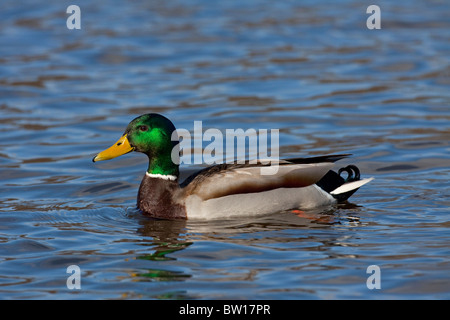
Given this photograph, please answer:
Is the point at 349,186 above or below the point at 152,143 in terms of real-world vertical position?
below

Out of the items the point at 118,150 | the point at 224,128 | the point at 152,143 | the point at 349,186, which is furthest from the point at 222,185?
the point at 224,128

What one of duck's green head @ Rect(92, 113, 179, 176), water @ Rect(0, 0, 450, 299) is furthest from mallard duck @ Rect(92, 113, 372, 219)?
water @ Rect(0, 0, 450, 299)

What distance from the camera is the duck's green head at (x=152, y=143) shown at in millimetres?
8648

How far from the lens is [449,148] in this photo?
10953mm

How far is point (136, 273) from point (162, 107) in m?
6.43

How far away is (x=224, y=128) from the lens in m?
12.1

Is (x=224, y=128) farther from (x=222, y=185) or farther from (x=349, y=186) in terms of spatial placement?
(x=222, y=185)

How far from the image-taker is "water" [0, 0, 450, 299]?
273 inches

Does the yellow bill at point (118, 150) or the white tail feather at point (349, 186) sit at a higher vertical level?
the yellow bill at point (118, 150)

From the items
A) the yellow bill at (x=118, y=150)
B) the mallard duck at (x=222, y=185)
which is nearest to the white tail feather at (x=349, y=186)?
the mallard duck at (x=222, y=185)

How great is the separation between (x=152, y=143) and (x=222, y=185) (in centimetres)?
87

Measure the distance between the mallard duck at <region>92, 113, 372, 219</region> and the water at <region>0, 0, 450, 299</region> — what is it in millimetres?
148

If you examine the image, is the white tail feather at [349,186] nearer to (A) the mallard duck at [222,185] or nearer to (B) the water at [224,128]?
(A) the mallard duck at [222,185]
